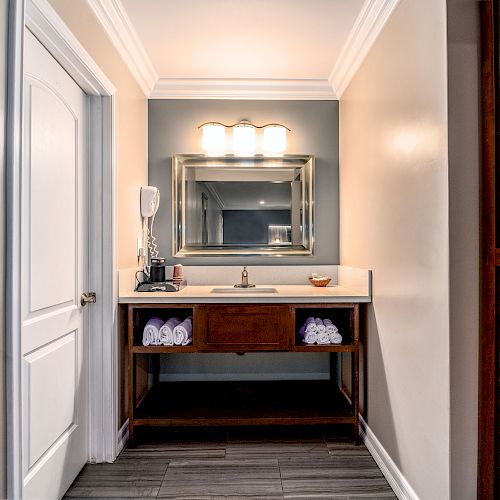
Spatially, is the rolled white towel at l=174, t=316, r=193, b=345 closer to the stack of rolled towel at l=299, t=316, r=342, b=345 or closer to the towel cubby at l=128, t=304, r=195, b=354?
the towel cubby at l=128, t=304, r=195, b=354

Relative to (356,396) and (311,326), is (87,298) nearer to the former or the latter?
(311,326)

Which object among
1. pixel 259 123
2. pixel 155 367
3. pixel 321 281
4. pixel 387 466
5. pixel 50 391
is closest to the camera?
pixel 50 391

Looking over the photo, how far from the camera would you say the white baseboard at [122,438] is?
246 centimetres

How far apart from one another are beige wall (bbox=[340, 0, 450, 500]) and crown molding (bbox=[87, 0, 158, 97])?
1379mm

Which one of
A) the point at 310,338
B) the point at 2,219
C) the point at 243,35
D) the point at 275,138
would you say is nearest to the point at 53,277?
the point at 2,219

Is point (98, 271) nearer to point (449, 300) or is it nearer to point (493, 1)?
point (449, 300)

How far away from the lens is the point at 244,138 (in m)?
3.33

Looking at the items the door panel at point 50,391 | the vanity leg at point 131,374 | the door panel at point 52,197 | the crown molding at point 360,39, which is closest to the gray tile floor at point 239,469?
the vanity leg at point 131,374

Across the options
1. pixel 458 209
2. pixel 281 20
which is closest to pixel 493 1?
pixel 458 209

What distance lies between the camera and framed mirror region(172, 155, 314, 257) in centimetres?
342

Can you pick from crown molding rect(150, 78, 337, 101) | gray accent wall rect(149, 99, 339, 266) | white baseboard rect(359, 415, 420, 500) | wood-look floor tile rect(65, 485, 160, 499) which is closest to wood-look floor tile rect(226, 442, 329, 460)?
white baseboard rect(359, 415, 420, 500)

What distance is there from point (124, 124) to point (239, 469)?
205cm

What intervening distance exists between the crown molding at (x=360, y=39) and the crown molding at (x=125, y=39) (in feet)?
4.16

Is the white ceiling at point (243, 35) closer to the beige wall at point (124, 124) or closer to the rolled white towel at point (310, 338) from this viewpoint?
the beige wall at point (124, 124)
